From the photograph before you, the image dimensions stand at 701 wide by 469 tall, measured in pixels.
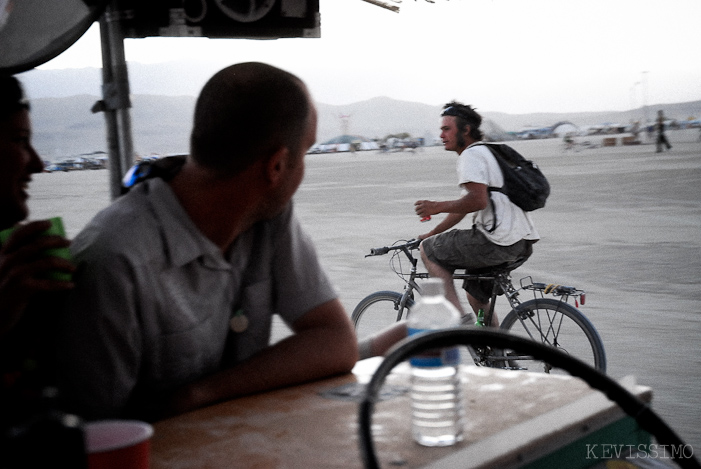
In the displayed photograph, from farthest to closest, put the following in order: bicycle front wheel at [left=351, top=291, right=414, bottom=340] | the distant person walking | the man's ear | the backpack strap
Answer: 1. the distant person walking
2. bicycle front wheel at [left=351, top=291, right=414, bottom=340]
3. the backpack strap
4. the man's ear

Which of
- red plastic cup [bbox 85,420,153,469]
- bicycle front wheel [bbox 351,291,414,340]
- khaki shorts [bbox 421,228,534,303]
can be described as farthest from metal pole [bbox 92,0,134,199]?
bicycle front wheel [bbox 351,291,414,340]

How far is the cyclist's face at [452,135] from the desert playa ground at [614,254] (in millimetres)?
1813

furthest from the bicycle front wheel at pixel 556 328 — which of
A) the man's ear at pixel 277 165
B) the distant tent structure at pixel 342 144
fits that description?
the distant tent structure at pixel 342 144

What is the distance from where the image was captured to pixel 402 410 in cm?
185

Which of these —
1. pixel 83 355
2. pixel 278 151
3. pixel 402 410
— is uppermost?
pixel 278 151

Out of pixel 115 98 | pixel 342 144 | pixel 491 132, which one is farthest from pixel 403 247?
pixel 342 144

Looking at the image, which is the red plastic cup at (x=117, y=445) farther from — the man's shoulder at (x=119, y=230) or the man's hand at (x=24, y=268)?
the man's shoulder at (x=119, y=230)

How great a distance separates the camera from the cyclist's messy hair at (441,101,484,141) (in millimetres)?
5496

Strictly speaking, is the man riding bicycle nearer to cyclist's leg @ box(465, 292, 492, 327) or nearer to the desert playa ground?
cyclist's leg @ box(465, 292, 492, 327)

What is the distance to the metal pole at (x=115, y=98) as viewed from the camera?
3074mm

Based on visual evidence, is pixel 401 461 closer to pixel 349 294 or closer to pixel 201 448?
pixel 201 448

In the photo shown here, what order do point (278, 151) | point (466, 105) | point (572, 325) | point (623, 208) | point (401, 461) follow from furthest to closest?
point (623, 208), point (466, 105), point (572, 325), point (278, 151), point (401, 461)

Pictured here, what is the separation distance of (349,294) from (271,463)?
7046 mm

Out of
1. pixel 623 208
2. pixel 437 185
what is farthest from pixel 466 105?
pixel 437 185
